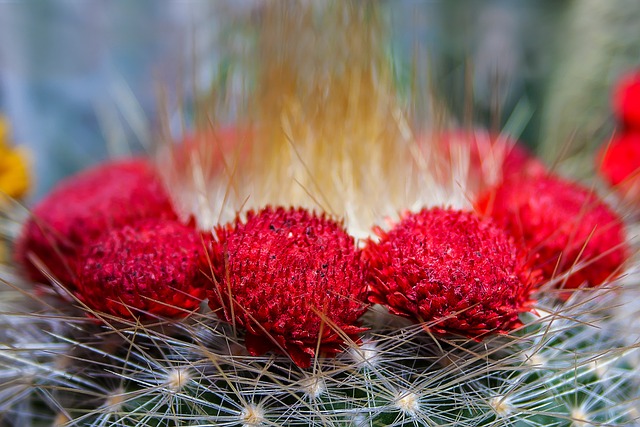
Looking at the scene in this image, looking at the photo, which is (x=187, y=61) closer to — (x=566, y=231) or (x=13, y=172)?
(x=13, y=172)

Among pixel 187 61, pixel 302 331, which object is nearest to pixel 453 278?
pixel 302 331

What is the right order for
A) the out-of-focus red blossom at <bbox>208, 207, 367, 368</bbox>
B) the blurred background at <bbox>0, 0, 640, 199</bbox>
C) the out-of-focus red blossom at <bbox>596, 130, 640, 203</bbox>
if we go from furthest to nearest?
the blurred background at <bbox>0, 0, 640, 199</bbox> → the out-of-focus red blossom at <bbox>596, 130, 640, 203</bbox> → the out-of-focus red blossom at <bbox>208, 207, 367, 368</bbox>

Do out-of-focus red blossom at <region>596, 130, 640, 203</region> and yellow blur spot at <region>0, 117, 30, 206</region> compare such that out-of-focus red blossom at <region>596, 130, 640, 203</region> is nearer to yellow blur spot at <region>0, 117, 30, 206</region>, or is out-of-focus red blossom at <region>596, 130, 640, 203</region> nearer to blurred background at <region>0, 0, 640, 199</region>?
blurred background at <region>0, 0, 640, 199</region>

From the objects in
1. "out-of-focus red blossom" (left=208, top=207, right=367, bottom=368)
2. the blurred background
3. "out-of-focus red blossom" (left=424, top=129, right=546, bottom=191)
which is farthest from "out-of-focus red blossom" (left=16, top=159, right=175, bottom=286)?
the blurred background

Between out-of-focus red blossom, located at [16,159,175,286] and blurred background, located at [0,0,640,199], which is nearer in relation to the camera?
out-of-focus red blossom, located at [16,159,175,286]

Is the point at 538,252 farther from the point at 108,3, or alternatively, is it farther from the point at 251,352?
the point at 108,3

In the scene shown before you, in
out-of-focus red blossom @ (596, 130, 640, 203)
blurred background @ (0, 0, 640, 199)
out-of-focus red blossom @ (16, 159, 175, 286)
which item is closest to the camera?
out-of-focus red blossom @ (16, 159, 175, 286)

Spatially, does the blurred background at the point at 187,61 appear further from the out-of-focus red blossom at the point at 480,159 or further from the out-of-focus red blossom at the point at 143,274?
the out-of-focus red blossom at the point at 143,274
